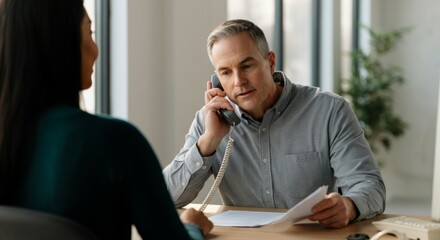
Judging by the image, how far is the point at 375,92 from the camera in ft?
23.3

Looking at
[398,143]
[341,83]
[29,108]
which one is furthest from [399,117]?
[29,108]

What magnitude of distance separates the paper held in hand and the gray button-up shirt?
0.84 ft

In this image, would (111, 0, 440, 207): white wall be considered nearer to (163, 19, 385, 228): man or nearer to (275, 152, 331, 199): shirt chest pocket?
(163, 19, 385, 228): man

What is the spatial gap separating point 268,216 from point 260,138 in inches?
17.5

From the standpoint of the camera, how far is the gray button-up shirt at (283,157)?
2395 millimetres

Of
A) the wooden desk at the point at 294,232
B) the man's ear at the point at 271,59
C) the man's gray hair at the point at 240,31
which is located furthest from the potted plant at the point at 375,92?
the wooden desk at the point at 294,232

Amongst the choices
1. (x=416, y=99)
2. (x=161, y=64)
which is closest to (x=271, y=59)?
(x=161, y=64)

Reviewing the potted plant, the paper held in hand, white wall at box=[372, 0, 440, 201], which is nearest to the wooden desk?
the paper held in hand

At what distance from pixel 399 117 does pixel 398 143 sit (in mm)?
269

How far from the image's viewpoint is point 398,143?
7477mm

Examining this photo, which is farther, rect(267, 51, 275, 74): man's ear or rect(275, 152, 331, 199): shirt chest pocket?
rect(267, 51, 275, 74): man's ear

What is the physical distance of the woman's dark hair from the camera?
1.25 meters

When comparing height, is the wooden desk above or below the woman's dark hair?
below

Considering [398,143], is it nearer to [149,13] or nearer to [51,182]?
[149,13]
